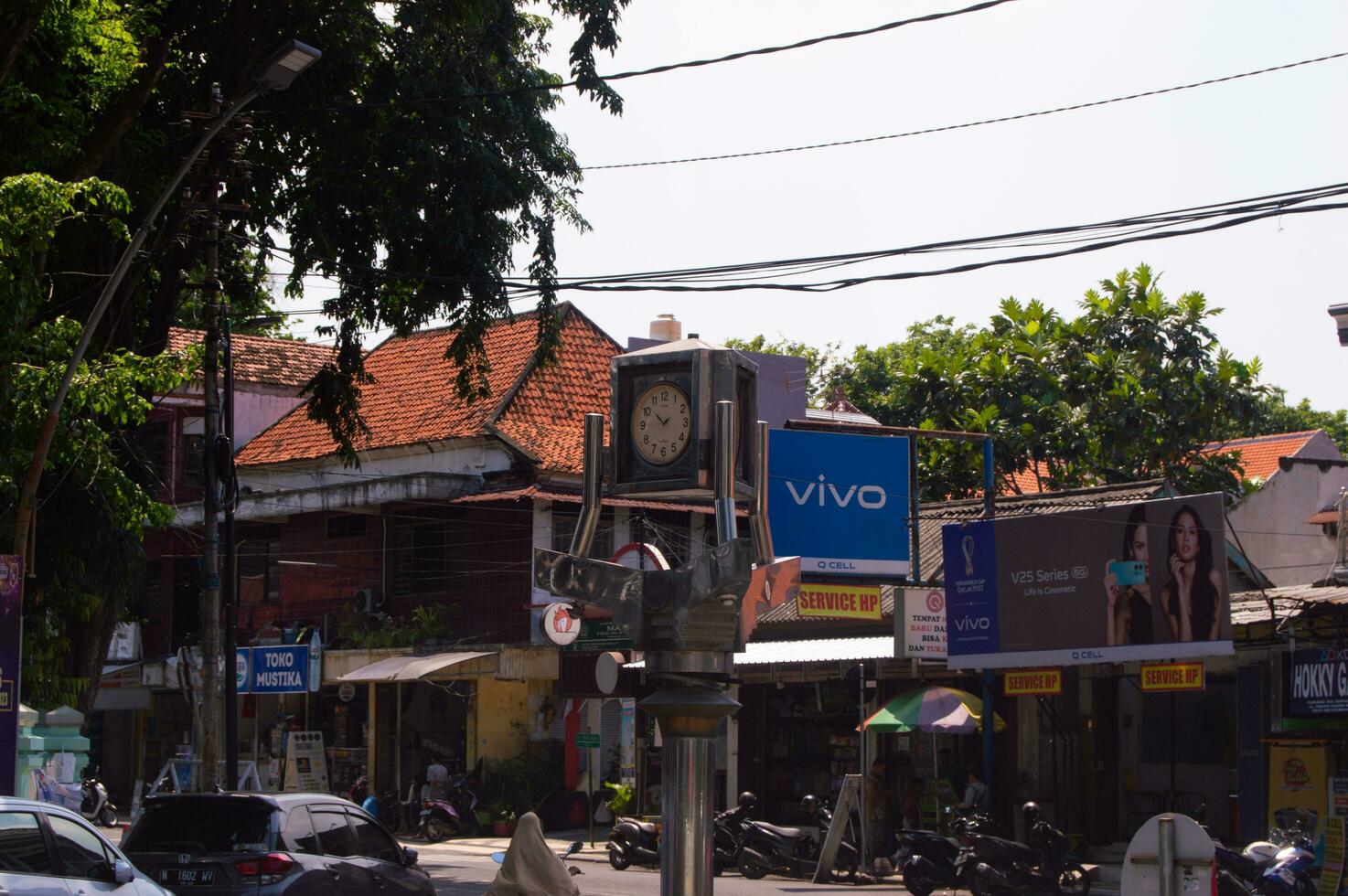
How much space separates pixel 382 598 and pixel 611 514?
549 centimetres

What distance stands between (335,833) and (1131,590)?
1216 centimetres

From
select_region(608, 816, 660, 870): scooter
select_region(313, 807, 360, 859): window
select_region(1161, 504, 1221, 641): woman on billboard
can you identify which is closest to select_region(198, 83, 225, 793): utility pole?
select_region(313, 807, 360, 859): window

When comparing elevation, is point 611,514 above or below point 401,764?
above

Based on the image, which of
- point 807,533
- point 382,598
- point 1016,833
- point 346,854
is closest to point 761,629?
point 807,533

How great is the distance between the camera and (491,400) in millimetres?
33219

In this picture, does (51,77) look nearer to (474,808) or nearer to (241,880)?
(241,880)

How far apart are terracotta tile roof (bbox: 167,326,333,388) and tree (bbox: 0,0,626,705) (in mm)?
17183

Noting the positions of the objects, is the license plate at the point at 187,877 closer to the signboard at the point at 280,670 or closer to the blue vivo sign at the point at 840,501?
the blue vivo sign at the point at 840,501

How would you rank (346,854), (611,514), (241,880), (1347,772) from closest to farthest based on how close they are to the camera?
(241,880) < (346,854) < (1347,772) < (611,514)

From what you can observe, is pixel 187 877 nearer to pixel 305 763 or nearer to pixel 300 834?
pixel 300 834

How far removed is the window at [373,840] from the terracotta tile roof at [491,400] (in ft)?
57.7

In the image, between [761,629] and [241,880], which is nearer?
[241,880]

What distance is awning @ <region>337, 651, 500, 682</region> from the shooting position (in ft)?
97.7

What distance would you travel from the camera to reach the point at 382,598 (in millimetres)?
33844
